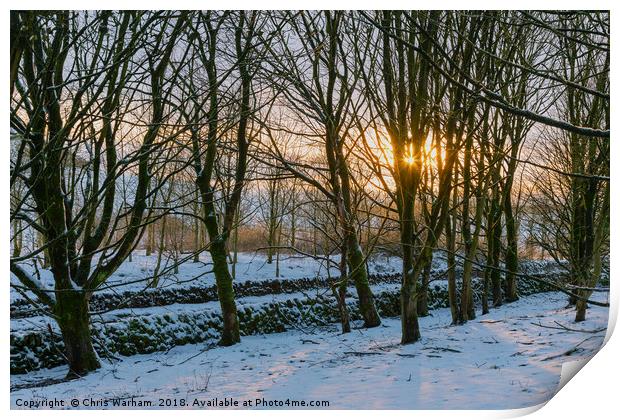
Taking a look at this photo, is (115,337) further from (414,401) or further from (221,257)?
(414,401)

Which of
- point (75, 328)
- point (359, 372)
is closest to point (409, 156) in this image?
point (359, 372)

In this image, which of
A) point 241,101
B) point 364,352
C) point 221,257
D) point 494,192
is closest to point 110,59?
point 241,101

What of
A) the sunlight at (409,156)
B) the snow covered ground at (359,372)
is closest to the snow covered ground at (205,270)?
the snow covered ground at (359,372)

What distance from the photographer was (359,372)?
3.49 meters

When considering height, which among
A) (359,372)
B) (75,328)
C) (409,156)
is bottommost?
(359,372)

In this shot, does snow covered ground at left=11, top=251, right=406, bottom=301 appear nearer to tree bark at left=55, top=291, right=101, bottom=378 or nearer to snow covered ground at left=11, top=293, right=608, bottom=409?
tree bark at left=55, top=291, right=101, bottom=378

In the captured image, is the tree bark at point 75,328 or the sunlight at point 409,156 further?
the sunlight at point 409,156

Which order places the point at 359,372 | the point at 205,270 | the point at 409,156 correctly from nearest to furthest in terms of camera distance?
the point at 359,372 → the point at 205,270 → the point at 409,156

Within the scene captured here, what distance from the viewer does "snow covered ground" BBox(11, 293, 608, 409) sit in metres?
3.30

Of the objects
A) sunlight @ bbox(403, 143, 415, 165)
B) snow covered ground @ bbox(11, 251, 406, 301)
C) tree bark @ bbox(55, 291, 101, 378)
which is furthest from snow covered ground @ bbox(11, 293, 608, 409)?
sunlight @ bbox(403, 143, 415, 165)

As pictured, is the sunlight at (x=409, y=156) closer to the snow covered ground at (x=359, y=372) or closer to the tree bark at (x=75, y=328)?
the snow covered ground at (x=359, y=372)

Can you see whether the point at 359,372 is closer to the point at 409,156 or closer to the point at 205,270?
the point at 205,270

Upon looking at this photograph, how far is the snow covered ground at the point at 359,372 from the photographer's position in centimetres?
330

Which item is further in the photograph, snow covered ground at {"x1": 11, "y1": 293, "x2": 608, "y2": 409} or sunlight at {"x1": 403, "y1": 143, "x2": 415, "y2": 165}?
sunlight at {"x1": 403, "y1": 143, "x2": 415, "y2": 165}
